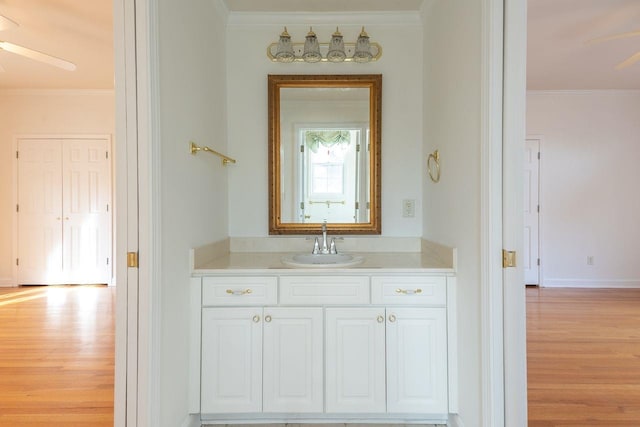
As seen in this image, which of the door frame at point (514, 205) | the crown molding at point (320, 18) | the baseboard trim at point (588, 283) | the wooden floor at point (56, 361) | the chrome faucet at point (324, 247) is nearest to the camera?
the door frame at point (514, 205)

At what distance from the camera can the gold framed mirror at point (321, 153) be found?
244cm

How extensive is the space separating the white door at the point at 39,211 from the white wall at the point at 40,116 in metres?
0.14

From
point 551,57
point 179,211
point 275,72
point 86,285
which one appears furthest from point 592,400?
point 86,285

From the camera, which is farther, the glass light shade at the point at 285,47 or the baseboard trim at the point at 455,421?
the glass light shade at the point at 285,47

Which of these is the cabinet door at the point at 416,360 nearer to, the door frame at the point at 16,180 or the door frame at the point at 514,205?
the door frame at the point at 514,205

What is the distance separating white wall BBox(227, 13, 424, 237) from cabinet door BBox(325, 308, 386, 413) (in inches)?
30.8

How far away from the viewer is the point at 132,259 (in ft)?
4.58

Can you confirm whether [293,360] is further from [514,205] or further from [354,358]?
[514,205]

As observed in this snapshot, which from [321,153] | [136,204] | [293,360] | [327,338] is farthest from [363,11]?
[293,360]

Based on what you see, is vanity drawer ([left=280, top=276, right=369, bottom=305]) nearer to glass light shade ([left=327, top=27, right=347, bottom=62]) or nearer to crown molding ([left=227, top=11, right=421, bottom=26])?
glass light shade ([left=327, top=27, right=347, bottom=62])

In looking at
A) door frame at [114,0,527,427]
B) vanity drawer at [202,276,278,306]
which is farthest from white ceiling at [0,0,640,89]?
vanity drawer at [202,276,278,306]

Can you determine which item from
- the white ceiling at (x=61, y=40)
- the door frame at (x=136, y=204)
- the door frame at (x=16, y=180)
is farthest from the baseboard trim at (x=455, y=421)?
the door frame at (x=16, y=180)

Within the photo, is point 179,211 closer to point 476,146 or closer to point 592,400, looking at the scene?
point 476,146

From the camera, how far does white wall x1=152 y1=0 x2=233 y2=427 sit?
4.97ft
